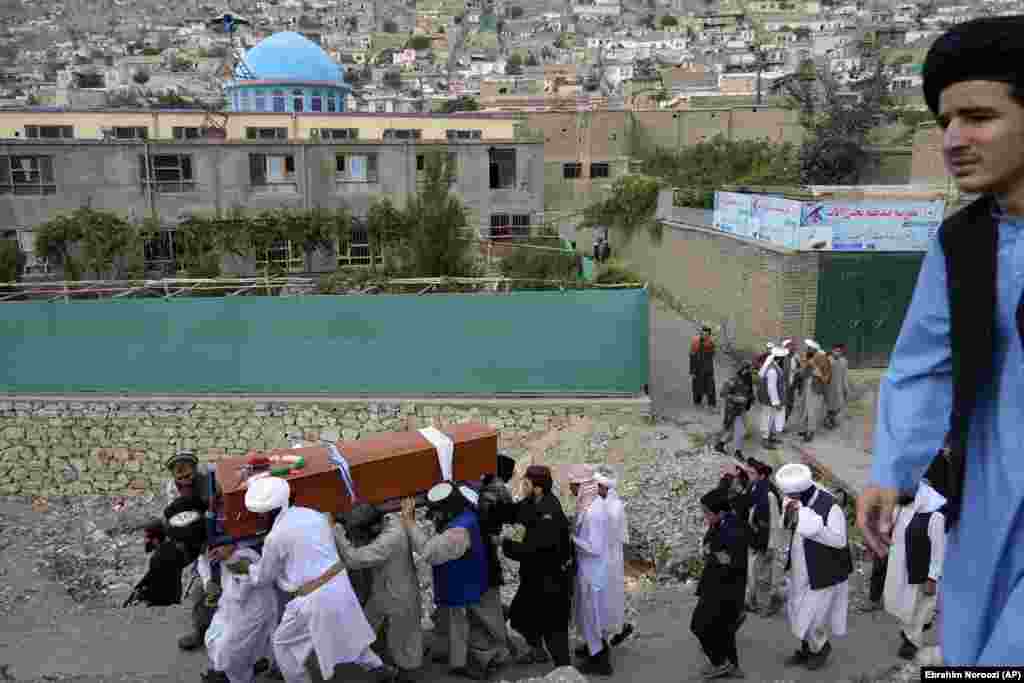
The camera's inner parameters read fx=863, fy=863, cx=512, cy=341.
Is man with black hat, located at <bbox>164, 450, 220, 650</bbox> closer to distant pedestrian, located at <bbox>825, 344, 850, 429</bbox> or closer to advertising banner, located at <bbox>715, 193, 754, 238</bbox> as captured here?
distant pedestrian, located at <bbox>825, 344, 850, 429</bbox>

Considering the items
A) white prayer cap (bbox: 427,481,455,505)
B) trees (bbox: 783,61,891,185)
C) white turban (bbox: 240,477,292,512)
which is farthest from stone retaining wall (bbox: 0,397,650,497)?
trees (bbox: 783,61,891,185)

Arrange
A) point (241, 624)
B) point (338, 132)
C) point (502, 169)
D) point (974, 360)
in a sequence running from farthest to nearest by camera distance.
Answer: point (338, 132), point (502, 169), point (241, 624), point (974, 360)

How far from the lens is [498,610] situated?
6.18 metres

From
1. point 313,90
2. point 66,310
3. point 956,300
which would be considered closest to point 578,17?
point 313,90

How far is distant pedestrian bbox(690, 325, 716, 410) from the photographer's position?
44.4 feet

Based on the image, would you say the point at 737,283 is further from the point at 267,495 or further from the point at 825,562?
the point at 267,495

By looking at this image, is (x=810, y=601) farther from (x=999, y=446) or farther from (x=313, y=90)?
(x=313, y=90)

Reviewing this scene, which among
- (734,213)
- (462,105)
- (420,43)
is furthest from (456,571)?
(420,43)

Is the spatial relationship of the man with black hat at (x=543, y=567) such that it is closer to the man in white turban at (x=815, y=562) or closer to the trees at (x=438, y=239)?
the man in white turban at (x=815, y=562)

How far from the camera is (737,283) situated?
56.0 feet

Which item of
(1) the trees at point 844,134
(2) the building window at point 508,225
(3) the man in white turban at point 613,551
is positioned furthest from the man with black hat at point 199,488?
(1) the trees at point 844,134

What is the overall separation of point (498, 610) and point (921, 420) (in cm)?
482

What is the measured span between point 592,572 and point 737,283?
12.0 meters

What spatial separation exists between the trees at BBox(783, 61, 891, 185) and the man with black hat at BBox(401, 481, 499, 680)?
3189 cm
